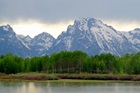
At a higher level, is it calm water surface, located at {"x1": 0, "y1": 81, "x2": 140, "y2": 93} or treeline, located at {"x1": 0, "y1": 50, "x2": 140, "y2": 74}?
treeline, located at {"x1": 0, "y1": 50, "x2": 140, "y2": 74}

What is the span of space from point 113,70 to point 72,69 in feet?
60.2

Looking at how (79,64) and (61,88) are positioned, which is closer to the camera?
(61,88)

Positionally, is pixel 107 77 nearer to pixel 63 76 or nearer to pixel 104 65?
pixel 63 76

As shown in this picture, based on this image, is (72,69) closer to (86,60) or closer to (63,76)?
(86,60)

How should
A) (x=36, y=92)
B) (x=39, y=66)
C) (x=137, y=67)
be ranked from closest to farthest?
(x=36, y=92)
(x=137, y=67)
(x=39, y=66)

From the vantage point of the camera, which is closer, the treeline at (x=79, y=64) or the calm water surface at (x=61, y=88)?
the calm water surface at (x=61, y=88)

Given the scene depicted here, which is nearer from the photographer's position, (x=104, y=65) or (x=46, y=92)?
(x=46, y=92)

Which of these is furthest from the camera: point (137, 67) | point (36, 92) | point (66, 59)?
point (66, 59)

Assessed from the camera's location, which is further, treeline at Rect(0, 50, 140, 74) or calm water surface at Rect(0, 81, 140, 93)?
treeline at Rect(0, 50, 140, 74)

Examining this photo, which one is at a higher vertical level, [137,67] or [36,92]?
[137,67]

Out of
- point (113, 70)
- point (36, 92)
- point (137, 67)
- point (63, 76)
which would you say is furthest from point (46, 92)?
point (113, 70)

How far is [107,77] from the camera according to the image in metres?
114

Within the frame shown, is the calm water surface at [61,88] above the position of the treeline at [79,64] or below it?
below

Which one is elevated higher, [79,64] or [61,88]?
[79,64]
